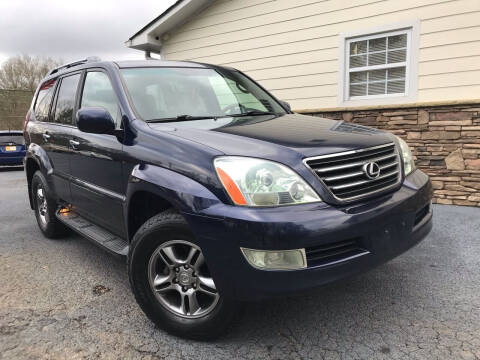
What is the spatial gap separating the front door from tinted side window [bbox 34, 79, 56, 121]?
1071 mm

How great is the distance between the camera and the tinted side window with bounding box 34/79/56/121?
448cm

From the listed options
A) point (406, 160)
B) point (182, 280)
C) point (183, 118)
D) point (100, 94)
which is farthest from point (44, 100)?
point (406, 160)

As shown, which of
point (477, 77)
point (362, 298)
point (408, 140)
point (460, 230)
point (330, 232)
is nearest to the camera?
point (330, 232)

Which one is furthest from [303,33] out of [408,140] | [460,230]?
[460,230]

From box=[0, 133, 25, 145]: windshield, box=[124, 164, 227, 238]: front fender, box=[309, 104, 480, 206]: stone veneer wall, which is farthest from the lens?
box=[0, 133, 25, 145]: windshield

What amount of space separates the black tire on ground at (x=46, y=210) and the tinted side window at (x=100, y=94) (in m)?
1.32

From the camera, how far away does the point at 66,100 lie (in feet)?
13.2

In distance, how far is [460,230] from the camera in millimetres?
4473

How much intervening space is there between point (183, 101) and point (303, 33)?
15.2ft

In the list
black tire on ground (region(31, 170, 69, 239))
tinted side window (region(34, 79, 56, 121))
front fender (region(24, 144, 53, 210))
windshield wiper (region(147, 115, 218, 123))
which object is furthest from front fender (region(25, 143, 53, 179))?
windshield wiper (region(147, 115, 218, 123))

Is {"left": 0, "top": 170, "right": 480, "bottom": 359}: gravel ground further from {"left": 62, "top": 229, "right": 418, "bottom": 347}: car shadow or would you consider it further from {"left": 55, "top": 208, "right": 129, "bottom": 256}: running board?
{"left": 55, "top": 208, "right": 129, "bottom": 256}: running board

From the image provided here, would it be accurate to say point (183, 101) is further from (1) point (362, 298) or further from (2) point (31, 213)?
(2) point (31, 213)

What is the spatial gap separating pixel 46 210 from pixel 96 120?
7.22 feet

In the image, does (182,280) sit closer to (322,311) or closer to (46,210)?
(322,311)
